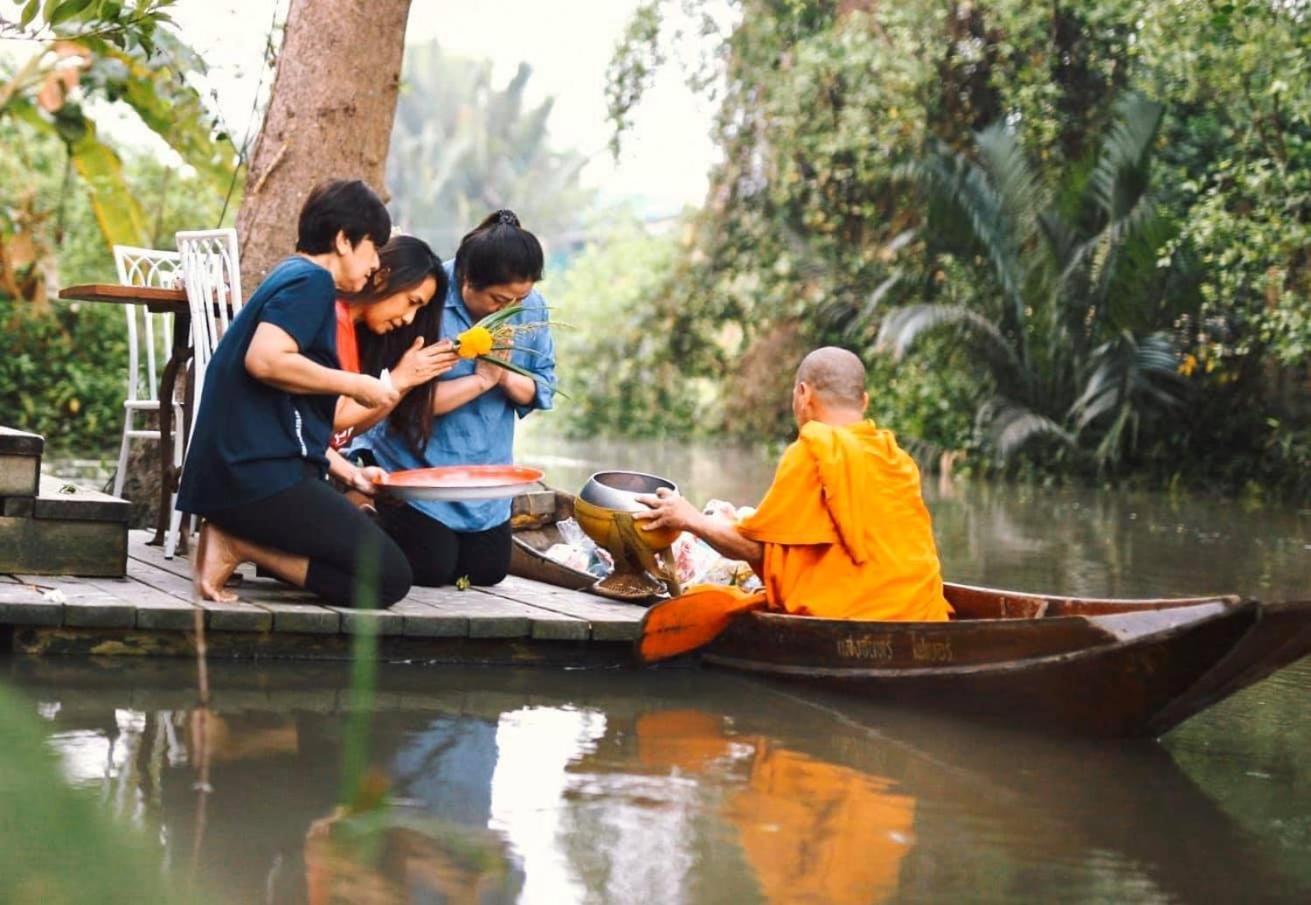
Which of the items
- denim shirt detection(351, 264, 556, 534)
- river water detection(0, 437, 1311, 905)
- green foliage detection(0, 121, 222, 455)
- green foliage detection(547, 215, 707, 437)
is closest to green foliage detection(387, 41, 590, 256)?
green foliage detection(547, 215, 707, 437)

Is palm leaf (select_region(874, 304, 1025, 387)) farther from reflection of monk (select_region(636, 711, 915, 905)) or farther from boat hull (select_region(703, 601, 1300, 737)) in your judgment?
reflection of monk (select_region(636, 711, 915, 905))

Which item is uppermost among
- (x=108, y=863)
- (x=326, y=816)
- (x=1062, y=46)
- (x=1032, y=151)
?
(x=1062, y=46)

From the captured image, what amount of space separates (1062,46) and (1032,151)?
3.91 ft

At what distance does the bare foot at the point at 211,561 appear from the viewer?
5.07 metres

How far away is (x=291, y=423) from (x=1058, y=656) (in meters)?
2.33

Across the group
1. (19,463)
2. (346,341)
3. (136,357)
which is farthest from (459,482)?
Answer: (136,357)

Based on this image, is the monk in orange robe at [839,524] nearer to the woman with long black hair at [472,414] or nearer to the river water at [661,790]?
the river water at [661,790]

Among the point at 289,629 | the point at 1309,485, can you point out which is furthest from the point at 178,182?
the point at 289,629

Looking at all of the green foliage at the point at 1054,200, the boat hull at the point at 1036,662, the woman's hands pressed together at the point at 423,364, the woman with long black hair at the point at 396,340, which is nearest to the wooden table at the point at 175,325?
the woman with long black hair at the point at 396,340

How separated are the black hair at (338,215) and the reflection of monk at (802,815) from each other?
5.63 ft

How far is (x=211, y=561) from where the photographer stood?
509 cm

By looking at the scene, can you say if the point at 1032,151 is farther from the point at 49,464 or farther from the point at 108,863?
the point at 108,863

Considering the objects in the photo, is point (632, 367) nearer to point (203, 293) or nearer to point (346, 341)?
point (203, 293)

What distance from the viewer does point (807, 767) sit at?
14.0ft
